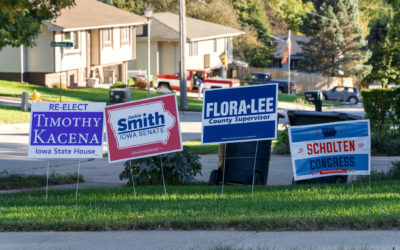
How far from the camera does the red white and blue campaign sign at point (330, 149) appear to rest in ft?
31.5

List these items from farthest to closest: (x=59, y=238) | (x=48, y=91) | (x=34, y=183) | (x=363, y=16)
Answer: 1. (x=363, y=16)
2. (x=48, y=91)
3. (x=34, y=183)
4. (x=59, y=238)

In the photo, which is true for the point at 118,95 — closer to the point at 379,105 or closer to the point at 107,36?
the point at 107,36

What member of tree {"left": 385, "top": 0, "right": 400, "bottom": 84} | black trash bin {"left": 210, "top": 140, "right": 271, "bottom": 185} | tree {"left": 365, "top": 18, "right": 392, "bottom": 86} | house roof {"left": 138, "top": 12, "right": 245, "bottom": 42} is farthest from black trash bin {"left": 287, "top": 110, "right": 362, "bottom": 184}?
tree {"left": 365, "top": 18, "right": 392, "bottom": 86}

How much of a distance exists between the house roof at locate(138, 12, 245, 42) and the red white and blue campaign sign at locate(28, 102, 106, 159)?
43.5 m

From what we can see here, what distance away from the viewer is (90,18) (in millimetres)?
42094

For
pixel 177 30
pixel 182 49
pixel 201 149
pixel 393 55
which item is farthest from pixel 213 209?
pixel 393 55

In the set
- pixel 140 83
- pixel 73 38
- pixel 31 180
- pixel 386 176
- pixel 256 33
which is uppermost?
pixel 256 33

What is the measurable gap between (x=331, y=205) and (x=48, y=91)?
31.1m

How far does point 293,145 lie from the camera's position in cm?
978

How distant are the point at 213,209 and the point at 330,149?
2586mm

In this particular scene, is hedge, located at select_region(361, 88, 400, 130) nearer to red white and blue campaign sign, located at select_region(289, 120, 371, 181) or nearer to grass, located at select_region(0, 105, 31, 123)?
red white and blue campaign sign, located at select_region(289, 120, 371, 181)

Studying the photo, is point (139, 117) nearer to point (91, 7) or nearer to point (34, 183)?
point (34, 183)

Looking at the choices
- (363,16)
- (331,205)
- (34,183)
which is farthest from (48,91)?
(363,16)

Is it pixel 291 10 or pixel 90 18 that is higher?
pixel 291 10
